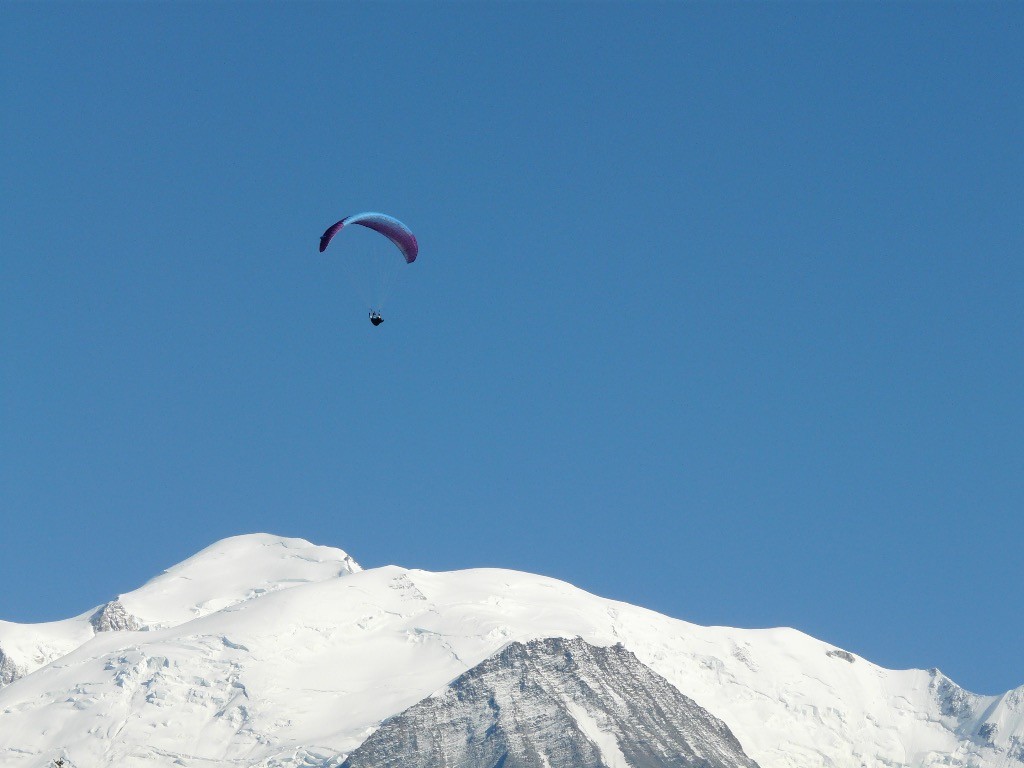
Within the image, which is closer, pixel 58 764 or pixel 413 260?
pixel 58 764

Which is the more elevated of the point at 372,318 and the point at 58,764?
the point at 372,318

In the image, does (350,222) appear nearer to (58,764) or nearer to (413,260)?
(413,260)

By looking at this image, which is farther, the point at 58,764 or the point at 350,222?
the point at 350,222

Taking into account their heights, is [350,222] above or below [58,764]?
above

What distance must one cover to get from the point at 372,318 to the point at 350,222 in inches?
390

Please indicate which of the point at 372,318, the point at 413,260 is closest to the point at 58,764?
the point at 372,318

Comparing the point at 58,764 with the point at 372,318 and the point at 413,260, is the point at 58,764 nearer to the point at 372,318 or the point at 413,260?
the point at 372,318

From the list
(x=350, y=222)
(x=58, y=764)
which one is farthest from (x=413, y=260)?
(x=58, y=764)

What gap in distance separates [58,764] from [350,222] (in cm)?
7379

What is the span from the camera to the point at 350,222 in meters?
182

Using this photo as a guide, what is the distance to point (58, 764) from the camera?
120m

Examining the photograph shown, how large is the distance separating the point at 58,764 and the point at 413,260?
79313mm

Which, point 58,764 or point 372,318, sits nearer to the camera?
point 58,764
